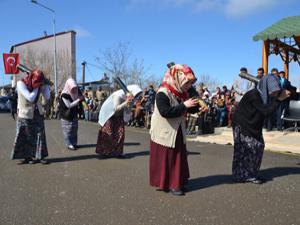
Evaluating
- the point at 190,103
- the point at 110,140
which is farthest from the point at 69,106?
the point at 190,103

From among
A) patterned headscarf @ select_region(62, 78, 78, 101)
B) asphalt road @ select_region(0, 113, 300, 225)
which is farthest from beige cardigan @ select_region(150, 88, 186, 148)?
patterned headscarf @ select_region(62, 78, 78, 101)

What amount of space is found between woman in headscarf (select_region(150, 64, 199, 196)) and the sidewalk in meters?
5.01

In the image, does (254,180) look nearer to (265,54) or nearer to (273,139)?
(273,139)

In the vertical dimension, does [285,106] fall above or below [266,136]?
above

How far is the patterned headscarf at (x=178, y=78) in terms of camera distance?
5403 mm

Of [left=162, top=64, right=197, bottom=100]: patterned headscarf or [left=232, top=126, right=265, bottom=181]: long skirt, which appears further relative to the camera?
[left=232, top=126, right=265, bottom=181]: long skirt

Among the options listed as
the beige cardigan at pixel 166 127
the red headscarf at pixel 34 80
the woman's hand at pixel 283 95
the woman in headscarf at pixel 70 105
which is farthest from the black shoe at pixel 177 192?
the woman in headscarf at pixel 70 105

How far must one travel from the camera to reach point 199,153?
9.34 metres

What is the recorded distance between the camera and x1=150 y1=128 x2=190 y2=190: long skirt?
5.60m

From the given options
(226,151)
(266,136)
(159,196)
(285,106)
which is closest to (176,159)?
(159,196)

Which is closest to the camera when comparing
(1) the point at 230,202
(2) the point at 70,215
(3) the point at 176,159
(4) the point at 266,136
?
(2) the point at 70,215

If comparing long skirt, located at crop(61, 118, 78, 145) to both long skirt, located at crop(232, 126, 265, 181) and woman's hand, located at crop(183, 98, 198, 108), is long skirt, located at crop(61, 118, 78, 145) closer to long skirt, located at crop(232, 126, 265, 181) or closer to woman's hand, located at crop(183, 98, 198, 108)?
long skirt, located at crop(232, 126, 265, 181)

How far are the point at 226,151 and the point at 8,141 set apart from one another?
22.5 feet

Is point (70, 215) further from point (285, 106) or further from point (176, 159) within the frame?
point (285, 106)
